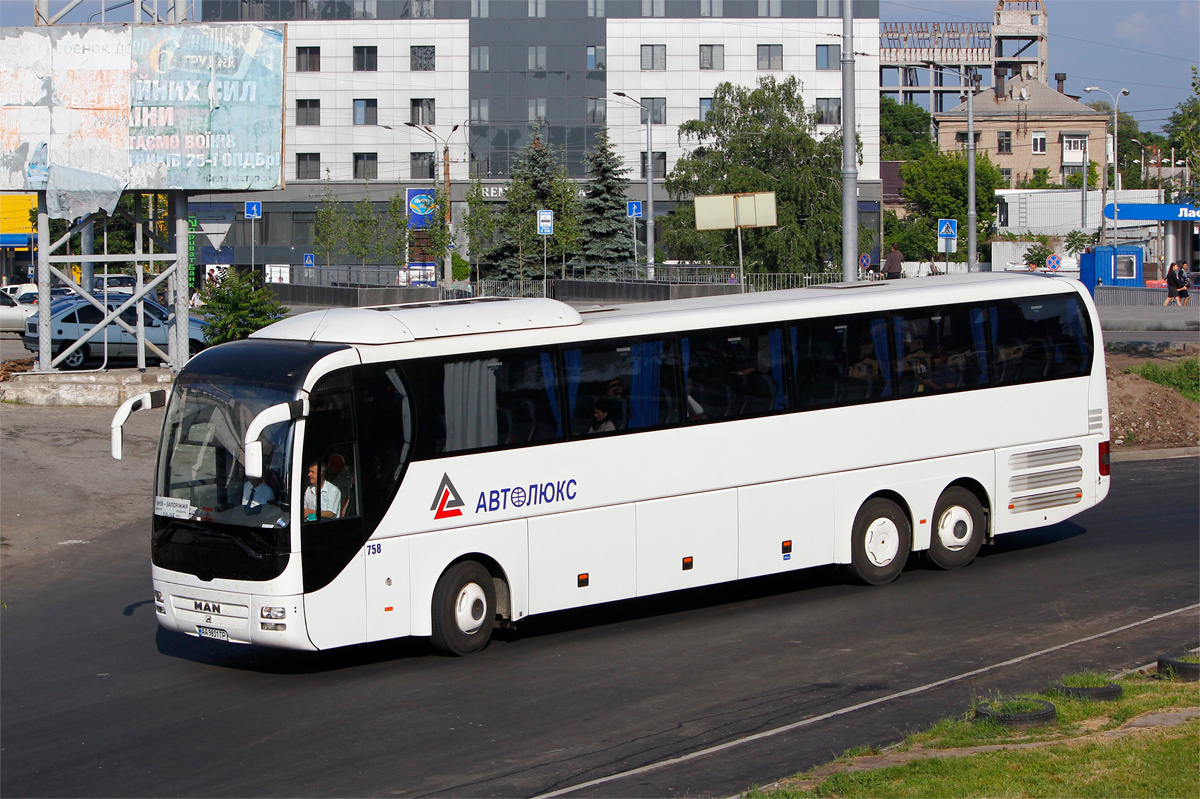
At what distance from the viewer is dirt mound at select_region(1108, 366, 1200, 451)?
21.4 m

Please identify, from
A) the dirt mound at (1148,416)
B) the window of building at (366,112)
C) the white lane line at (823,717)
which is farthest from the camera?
the window of building at (366,112)

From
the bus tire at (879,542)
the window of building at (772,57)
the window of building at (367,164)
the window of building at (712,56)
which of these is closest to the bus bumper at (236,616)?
the bus tire at (879,542)

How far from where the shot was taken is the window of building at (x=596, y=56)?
76.9 meters

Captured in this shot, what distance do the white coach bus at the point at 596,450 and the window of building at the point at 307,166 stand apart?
68403 millimetres

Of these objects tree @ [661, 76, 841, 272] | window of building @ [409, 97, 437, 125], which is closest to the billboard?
tree @ [661, 76, 841, 272]

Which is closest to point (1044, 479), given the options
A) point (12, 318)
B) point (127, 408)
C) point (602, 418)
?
point (602, 418)

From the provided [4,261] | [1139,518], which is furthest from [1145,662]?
[4,261]

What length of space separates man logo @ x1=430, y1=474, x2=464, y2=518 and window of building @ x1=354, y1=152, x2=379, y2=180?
2749 inches

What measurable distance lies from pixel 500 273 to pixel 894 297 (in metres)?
47.6

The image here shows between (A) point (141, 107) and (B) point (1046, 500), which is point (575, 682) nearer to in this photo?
(B) point (1046, 500)

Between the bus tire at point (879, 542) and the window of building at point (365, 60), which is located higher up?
the window of building at point (365, 60)

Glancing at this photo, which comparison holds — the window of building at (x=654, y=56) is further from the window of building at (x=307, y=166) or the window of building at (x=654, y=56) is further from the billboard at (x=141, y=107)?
the billboard at (x=141, y=107)

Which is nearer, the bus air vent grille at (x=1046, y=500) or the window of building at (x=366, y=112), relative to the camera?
the bus air vent grille at (x=1046, y=500)

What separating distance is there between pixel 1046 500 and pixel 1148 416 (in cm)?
882
